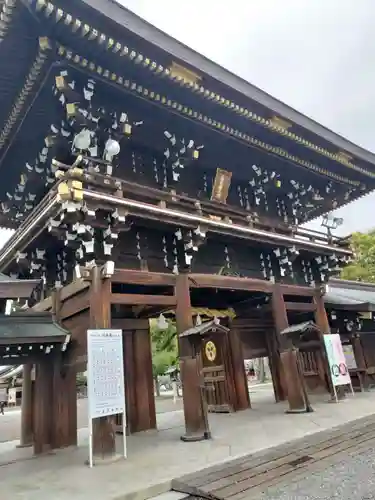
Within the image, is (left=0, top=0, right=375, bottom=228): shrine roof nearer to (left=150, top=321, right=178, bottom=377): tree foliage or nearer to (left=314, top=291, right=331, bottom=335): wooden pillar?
(left=314, top=291, right=331, bottom=335): wooden pillar

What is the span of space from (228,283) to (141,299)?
94.4 inches

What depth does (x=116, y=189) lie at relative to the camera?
6801 mm

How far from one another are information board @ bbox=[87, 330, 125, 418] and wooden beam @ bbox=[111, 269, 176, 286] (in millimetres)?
1092

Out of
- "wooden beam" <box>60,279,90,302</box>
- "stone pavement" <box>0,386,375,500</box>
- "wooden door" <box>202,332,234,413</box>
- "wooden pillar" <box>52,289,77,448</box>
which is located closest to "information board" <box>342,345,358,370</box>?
"stone pavement" <box>0,386,375,500</box>

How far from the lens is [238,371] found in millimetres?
11461

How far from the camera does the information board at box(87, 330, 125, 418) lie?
19.7ft

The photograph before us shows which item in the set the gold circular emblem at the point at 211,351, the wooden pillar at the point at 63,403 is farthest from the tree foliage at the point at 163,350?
the wooden pillar at the point at 63,403

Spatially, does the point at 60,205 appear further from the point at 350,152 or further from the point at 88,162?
the point at 350,152

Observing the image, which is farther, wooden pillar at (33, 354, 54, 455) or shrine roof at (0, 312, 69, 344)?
wooden pillar at (33, 354, 54, 455)

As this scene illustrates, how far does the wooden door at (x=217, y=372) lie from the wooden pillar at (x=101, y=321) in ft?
17.9

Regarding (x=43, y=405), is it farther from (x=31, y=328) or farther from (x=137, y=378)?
(x=137, y=378)

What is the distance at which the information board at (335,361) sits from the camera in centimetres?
1038

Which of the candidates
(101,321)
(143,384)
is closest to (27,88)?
(101,321)

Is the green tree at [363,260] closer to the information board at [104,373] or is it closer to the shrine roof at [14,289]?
the information board at [104,373]
